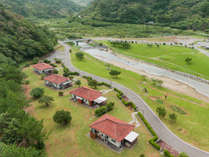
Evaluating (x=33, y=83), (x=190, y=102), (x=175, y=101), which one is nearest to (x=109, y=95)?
(x=175, y=101)

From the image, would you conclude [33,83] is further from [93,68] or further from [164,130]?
[164,130]

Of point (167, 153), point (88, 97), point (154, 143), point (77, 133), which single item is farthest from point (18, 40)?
point (167, 153)

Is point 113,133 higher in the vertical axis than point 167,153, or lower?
higher

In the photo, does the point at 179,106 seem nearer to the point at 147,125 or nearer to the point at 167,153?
the point at 147,125

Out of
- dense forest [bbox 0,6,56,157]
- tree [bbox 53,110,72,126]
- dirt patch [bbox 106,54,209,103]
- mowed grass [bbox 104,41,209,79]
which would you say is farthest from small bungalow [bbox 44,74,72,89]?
mowed grass [bbox 104,41,209,79]

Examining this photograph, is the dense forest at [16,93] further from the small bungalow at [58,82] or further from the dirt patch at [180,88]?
the dirt patch at [180,88]

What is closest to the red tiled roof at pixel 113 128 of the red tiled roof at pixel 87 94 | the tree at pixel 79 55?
the red tiled roof at pixel 87 94
